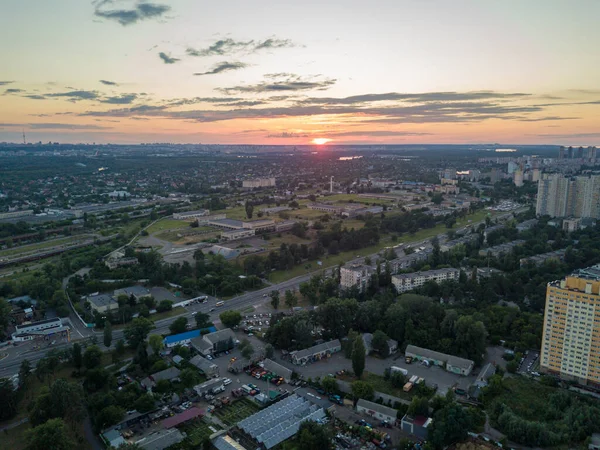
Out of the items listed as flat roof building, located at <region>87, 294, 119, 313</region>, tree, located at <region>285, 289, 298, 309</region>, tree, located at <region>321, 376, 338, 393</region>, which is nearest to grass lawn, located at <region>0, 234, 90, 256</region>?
flat roof building, located at <region>87, 294, 119, 313</region>

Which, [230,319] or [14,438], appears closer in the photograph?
[14,438]

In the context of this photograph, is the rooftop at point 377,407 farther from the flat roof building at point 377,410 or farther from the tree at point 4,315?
the tree at point 4,315

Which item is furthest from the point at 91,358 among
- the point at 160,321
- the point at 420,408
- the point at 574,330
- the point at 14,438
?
the point at 574,330

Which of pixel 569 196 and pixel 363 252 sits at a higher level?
pixel 569 196

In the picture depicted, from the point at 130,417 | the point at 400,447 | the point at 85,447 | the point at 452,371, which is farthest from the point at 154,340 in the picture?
the point at 452,371

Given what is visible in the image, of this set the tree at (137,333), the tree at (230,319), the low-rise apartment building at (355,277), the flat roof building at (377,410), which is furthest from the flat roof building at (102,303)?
the flat roof building at (377,410)

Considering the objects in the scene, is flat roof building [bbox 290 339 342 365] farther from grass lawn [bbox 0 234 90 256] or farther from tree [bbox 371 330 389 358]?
grass lawn [bbox 0 234 90 256]

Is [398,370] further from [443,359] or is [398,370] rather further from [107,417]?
[107,417]
